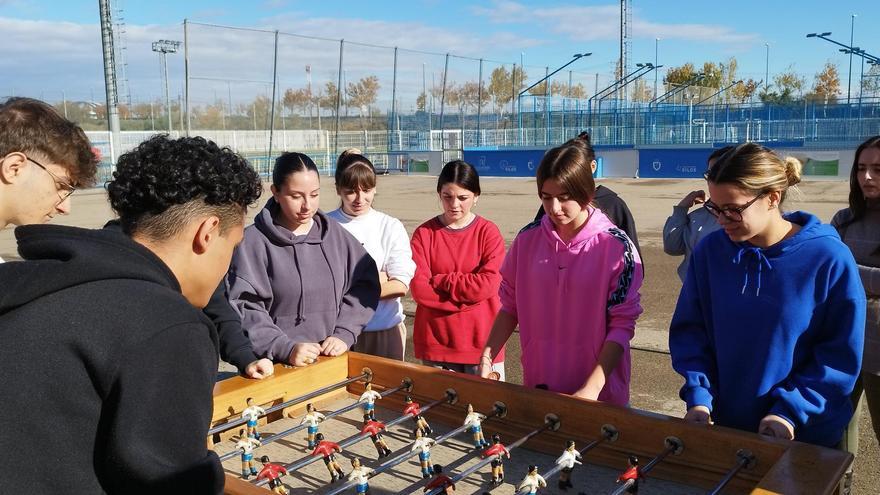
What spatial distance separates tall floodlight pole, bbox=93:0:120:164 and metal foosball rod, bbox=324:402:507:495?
23469 mm

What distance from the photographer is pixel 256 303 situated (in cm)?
310

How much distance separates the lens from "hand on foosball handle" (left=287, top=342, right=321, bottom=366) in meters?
2.85

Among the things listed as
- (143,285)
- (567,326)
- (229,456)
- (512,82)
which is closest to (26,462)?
(143,285)

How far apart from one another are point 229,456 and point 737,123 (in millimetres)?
27217

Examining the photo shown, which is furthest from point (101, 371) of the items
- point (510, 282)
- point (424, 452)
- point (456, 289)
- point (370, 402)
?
point (456, 289)

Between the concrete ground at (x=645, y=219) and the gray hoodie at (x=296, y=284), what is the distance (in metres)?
1.82

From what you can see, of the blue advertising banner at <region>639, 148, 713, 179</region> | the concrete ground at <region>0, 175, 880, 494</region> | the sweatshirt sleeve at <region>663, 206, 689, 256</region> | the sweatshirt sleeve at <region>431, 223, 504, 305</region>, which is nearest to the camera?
the sweatshirt sleeve at <region>431, 223, 504, 305</region>

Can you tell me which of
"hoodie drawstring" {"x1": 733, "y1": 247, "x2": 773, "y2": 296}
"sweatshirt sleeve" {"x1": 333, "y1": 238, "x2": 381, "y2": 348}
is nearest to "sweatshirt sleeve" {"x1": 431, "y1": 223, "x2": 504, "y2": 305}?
"sweatshirt sleeve" {"x1": 333, "y1": 238, "x2": 381, "y2": 348}

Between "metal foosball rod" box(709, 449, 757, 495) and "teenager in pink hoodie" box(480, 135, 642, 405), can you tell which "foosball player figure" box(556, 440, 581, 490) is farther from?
"teenager in pink hoodie" box(480, 135, 642, 405)

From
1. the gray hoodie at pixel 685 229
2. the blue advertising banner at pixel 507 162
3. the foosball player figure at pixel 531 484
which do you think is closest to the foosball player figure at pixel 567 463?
the foosball player figure at pixel 531 484

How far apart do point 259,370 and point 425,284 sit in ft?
4.62

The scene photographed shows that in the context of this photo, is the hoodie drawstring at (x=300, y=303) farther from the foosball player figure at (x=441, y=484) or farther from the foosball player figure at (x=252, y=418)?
the foosball player figure at (x=441, y=484)

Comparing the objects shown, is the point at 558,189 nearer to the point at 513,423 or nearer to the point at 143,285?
the point at 513,423

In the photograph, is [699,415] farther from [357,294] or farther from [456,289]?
[456,289]
